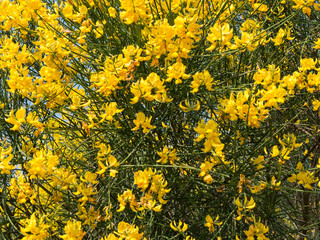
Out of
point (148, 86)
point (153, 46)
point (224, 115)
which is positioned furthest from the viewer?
point (224, 115)

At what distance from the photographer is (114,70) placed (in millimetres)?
1829

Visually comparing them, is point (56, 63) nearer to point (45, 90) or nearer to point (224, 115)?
point (45, 90)

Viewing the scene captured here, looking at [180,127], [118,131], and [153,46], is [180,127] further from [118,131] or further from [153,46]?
[153,46]

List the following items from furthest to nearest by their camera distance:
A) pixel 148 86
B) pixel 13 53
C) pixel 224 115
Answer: pixel 13 53 → pixel 224 115 → pixel 148 86

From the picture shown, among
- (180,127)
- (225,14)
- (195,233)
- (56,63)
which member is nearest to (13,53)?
(56,63)

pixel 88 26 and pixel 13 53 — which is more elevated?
pixel 88 26

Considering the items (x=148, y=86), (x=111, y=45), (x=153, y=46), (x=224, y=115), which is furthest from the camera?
(x=111, y=45)

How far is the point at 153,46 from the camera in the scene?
6.21 feet

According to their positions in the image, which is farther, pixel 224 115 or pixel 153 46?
pixel 224 115

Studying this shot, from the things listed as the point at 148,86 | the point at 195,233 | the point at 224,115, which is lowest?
the point at 195,233

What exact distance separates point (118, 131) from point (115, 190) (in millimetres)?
527

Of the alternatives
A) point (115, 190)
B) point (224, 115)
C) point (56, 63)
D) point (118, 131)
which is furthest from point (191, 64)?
point (115, 190)

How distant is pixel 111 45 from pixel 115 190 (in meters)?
0.92

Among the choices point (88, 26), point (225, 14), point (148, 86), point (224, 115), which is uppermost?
point (225, 14)
